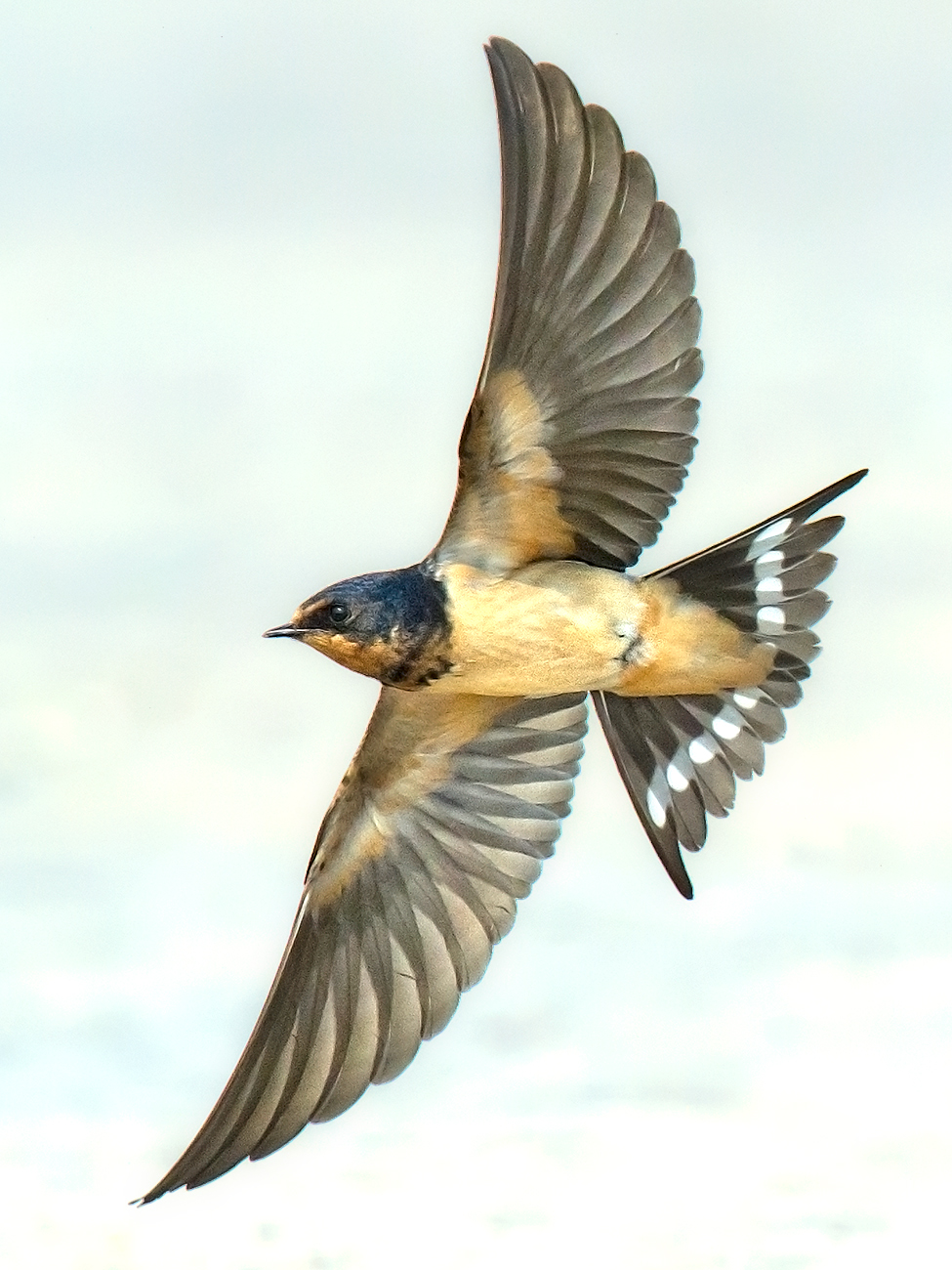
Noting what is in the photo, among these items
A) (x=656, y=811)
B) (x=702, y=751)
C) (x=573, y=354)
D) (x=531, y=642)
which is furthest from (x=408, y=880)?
(x=573, y=354)

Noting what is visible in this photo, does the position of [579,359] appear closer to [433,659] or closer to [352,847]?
[433,659]

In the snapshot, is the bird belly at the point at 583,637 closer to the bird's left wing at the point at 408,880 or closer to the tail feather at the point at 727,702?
the tail feather at the point at 727,702

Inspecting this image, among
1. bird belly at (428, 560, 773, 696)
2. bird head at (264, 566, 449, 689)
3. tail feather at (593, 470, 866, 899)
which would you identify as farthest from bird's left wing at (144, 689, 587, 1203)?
bird head at (264, 566, 449, 689)

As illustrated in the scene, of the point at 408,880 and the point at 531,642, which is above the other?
the point at 531,642

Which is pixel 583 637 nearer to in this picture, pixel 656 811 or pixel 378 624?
pixel 378 624

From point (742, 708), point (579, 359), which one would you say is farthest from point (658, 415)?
point (742, 708)

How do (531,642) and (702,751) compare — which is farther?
(702,751)
